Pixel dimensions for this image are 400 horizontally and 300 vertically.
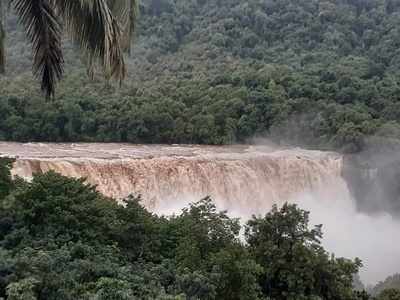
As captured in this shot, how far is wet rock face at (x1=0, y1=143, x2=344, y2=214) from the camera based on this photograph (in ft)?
58.4

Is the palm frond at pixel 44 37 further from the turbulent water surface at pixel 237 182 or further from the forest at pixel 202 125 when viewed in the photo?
the turbulent water surface at pixel 237 182

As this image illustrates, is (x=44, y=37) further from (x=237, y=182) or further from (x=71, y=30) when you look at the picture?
(x=237, y=182)

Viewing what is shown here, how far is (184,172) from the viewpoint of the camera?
778 inches

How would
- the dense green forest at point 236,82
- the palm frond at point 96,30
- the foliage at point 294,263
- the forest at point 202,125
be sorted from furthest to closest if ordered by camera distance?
Answer: the dense green forest at point 236,82
the foliage at point 294,263
the forest at point 202,125
the palm frond at point 96,30

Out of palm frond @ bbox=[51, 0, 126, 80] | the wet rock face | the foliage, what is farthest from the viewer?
the wet rock face

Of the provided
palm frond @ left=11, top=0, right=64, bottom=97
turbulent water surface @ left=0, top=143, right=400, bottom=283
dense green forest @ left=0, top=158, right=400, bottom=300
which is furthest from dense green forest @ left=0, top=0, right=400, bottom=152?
palm frond @ left=11, top=0, right=64, bottom=97

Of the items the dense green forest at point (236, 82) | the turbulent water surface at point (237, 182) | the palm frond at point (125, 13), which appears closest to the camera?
the palm frond at point (125, 13)

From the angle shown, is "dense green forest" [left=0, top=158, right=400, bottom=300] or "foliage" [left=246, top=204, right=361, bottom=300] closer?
"dense green forest" [left=0, top=158, right=400, bottom=300]

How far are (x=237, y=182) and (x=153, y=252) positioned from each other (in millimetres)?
11610

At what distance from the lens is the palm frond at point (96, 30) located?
3617mm

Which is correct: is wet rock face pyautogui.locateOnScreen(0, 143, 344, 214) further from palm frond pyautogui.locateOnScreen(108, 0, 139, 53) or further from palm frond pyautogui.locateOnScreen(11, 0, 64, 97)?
palm frond pyautogui.locateOnScreen(108, 0, 139, 53)

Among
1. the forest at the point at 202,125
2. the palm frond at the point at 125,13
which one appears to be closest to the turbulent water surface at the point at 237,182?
the forest at the point at 202,125

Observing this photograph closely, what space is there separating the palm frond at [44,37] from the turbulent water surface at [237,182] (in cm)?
1289

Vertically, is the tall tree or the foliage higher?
the tall tree
